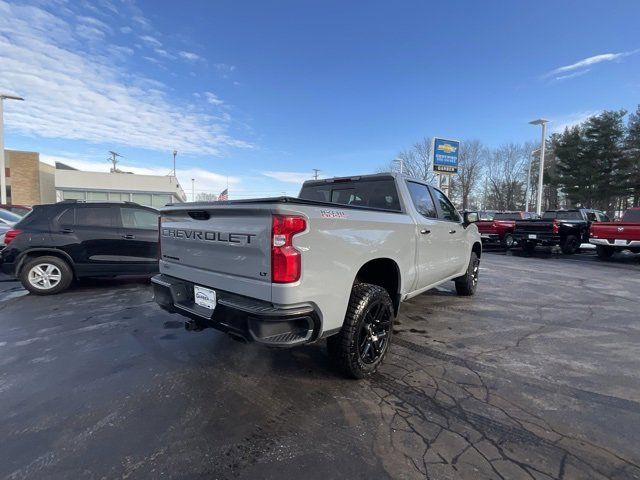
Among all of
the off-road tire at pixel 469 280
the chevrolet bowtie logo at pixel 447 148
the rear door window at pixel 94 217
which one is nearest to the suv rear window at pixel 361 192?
the off-road tire at pixel 469 280

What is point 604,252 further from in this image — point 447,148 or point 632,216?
point 447,148

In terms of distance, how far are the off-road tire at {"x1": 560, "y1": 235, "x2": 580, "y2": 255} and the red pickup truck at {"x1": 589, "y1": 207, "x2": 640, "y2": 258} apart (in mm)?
1554

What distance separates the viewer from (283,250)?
8.49ft

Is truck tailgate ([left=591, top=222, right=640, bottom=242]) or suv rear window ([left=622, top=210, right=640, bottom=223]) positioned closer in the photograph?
truck tailgate ([left=591, top=222, right=640, bottom=242])

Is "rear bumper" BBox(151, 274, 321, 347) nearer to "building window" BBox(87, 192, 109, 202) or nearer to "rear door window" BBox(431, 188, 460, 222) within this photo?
"rear door window" BBox(431, 188, 460, 222)

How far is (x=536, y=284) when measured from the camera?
810 centimetres

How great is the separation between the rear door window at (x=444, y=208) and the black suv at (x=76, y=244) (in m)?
5.17

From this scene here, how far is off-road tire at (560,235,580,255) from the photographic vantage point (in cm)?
1449

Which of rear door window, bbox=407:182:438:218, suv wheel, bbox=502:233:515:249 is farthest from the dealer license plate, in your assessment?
suv wheel, bbox=502:233:515:249

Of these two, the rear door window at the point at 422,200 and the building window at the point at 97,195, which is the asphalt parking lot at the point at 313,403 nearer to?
the rear door window at the point at 422,200

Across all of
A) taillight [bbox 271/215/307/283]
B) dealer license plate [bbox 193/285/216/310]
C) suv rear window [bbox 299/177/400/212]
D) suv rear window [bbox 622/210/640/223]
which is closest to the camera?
taillight [bbox 271/215/307/283]

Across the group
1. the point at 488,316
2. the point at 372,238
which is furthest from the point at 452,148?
the point at 372,238

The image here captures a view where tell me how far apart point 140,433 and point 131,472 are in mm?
396

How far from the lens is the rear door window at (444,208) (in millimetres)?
5326
